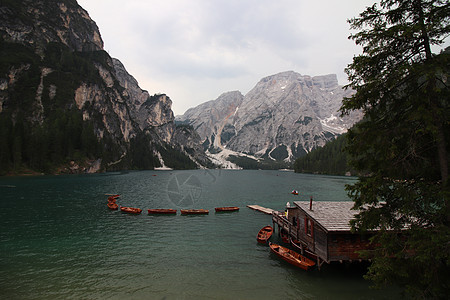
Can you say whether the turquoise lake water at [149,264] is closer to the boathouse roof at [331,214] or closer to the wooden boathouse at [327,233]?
the wooden boathouse at [327,233]

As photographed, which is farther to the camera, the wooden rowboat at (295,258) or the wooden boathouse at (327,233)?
the wooden rowboat at (295,258)

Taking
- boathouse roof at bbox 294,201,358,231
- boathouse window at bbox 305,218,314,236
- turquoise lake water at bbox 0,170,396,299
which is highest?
boathouse roof at bbox 294,201,358,231

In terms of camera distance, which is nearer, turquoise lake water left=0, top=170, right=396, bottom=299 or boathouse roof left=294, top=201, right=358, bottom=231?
turquoise lake water left=0, top=170, right=396, bottom=299

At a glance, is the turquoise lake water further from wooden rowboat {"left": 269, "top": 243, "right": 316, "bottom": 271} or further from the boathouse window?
the boathouse window

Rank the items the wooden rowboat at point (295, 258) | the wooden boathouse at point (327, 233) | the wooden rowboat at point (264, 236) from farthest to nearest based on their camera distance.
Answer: the wooden rowboat at point (264, 236)
the wooden rowboat at point (295, 258)
the wooden boathouse at point (327, 233)

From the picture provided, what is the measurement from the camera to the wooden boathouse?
2284 cm

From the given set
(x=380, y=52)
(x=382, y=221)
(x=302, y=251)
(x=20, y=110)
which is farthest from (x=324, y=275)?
(x=20, y=110)

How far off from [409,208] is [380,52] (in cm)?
779

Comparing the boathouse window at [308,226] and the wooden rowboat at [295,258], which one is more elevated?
Answer: the boathouse window at [308,226]

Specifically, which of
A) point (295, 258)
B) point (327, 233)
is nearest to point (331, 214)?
point (327, 233)

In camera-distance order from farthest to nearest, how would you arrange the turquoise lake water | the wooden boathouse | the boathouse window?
the boathouse window < the wooden boathouse < the turquoise lake water

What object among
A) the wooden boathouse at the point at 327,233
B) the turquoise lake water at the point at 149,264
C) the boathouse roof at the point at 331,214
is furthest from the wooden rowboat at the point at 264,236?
the boathouse roof at the point at 331,214

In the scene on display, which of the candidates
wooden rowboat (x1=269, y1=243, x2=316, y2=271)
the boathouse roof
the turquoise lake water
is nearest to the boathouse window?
the boathouse roof

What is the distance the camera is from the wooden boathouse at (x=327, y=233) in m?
22.8
